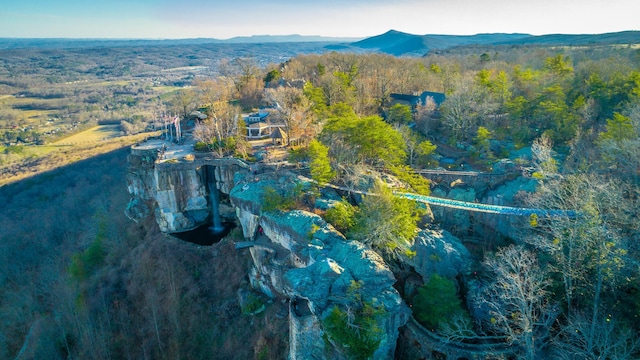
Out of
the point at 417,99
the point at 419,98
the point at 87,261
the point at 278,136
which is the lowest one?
the point at 87,261

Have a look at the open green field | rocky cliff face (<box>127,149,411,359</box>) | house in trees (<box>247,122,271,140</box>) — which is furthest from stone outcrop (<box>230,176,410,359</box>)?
the open green field

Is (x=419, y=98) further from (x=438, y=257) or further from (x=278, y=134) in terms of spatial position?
(x=438, y=257)

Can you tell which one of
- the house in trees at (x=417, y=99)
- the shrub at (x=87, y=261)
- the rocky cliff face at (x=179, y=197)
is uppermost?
the house in trees at (x=417, y=99)

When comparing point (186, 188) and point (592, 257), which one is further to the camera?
point (186, 188)

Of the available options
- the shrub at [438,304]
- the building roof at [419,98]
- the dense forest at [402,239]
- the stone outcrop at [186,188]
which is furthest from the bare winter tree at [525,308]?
the building roof at [419,98]

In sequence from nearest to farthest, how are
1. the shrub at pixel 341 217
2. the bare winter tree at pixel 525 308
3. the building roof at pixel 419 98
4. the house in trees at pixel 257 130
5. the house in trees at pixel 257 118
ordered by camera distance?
1. the bare winter tree at pixel 525 308
2. the shrub at pixel 341 217
3. the house in trees at pixel 257 130
4. the house in trees at pixel 257 118
5. the building roof at pixel 419 98

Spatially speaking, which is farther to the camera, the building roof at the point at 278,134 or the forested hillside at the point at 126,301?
the building roof at the point at 278,134

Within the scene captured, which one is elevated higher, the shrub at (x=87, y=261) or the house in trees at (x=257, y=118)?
the house in trees at (x=257, y=118)

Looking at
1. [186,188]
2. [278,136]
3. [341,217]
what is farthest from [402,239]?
[278,136]

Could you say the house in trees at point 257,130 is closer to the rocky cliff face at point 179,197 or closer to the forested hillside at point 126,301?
the rocky cliff face at point 179,197
